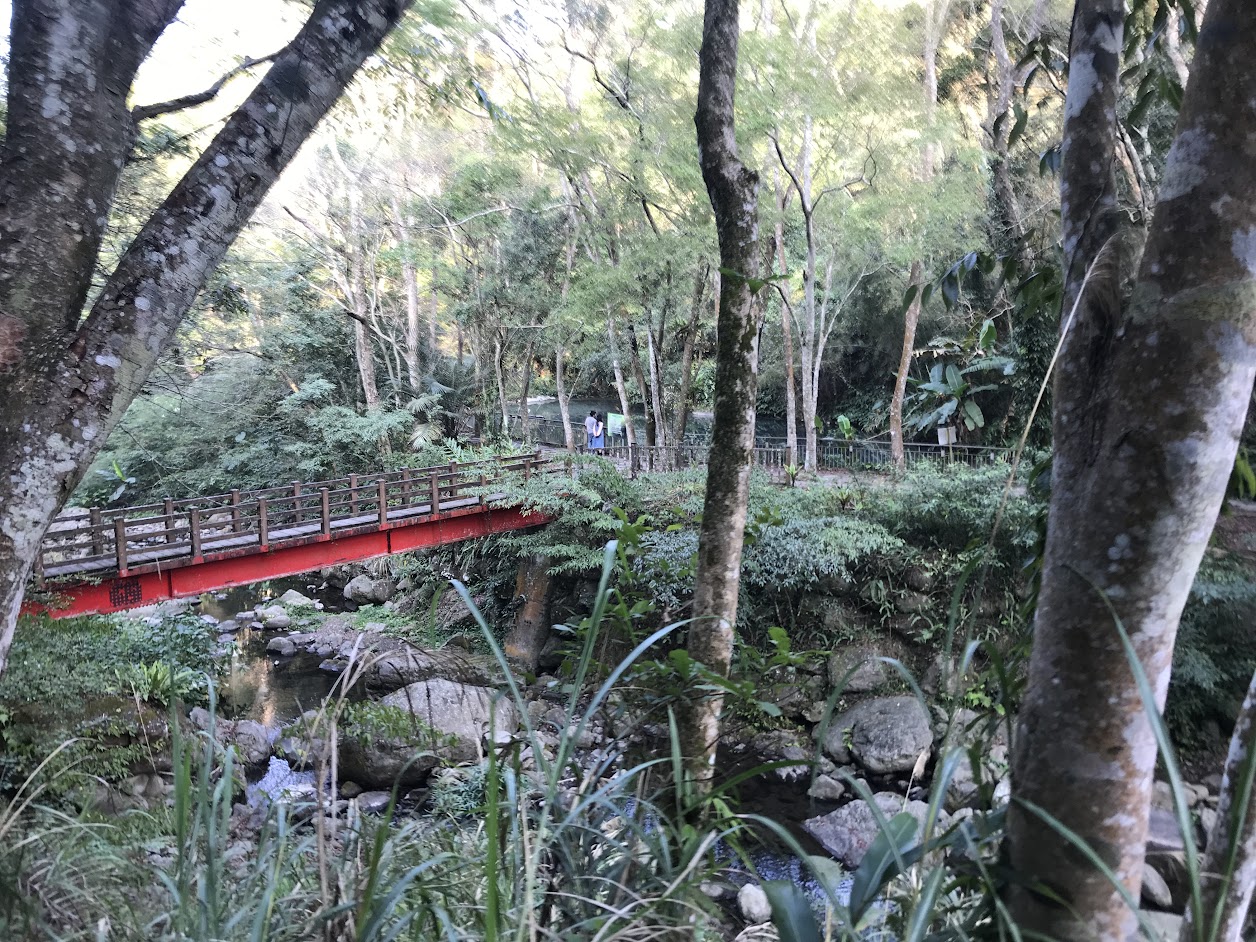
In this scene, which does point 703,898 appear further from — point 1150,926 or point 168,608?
point 168,608

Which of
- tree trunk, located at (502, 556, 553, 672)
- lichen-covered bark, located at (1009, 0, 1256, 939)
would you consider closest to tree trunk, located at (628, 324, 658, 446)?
tree trunk, located at (502, 556, 553, 672)

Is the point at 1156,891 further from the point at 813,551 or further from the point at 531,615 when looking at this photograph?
the point at 531,615

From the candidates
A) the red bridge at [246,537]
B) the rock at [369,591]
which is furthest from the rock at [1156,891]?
the rock at [369,591]

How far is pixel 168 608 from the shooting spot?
12727mm

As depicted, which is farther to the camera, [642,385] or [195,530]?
[642,385]

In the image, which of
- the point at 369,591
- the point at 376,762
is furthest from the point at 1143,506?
the point at 369,591

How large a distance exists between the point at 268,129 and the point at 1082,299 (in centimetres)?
241

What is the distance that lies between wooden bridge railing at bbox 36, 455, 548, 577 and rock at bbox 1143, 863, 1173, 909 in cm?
881

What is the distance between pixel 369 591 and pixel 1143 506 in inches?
620

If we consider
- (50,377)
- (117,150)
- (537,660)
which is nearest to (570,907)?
(50,377)

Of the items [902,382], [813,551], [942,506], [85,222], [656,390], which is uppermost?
[902,382]

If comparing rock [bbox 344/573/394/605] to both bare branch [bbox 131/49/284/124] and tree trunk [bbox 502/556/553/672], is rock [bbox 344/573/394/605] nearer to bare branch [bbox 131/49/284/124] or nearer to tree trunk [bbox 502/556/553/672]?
tree trunk [bbox 502/556/553/672]

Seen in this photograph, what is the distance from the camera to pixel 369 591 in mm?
15289

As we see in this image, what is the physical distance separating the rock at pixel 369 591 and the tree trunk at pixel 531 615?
15.3ft
